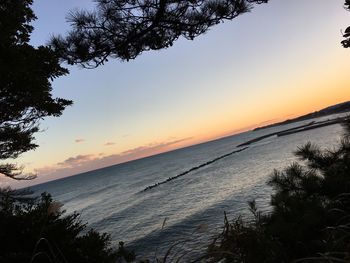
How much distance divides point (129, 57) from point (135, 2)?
1135 millimetres

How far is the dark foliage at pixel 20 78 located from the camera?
10.3 metres

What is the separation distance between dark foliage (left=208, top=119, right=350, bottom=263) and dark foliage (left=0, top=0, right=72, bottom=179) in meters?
5.73

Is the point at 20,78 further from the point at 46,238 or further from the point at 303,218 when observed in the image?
the point at 303,218

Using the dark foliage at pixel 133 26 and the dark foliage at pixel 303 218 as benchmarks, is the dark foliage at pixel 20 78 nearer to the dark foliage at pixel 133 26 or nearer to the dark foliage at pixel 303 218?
the dark foliage at pixel 133 26

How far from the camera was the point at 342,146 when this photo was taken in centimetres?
644

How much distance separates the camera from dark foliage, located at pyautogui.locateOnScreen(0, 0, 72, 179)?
1030 centimetres

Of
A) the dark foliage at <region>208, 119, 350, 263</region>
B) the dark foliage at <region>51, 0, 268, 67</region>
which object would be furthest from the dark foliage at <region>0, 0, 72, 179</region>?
the dark foliage at <region>208, 119, 350, 263</region>

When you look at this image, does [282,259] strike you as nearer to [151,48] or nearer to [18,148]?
[151,48]

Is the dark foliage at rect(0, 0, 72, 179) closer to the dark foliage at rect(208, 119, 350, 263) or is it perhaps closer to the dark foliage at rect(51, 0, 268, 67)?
the dark foliage at rect(51, 0, 268, 67)

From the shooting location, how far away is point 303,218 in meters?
4.66

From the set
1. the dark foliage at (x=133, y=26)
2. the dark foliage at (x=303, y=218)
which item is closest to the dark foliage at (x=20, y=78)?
the dark foliage at (x=133, y=26)

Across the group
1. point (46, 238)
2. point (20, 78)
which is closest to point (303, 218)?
point (46, 238)

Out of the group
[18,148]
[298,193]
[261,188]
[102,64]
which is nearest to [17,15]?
[102,64]

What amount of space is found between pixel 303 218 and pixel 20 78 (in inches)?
350
